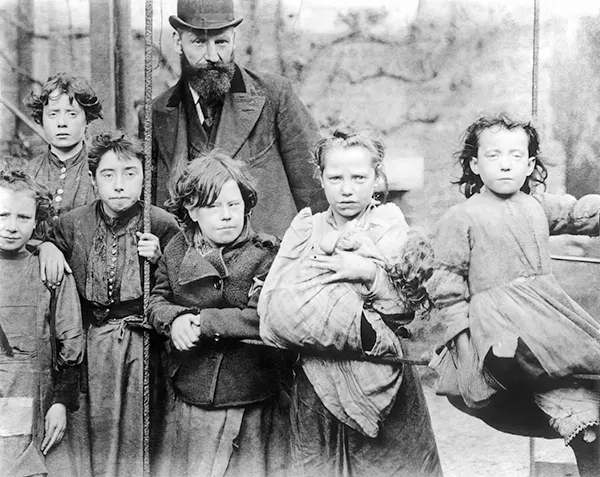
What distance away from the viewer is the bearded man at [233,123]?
4.83 metres

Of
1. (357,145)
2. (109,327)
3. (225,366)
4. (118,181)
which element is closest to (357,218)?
(357,145)

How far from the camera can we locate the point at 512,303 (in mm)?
4441

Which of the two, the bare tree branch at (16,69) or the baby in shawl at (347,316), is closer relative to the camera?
the baby in shawl at (347,316)

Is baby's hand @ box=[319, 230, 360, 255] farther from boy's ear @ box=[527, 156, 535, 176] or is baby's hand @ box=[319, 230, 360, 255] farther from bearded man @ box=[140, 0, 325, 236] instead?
boy's ear @ box=[527, 156, 535, 176]

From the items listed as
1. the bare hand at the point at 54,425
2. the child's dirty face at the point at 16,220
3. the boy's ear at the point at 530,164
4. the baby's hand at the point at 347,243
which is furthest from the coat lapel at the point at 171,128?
the boy's ear at the point at 530,164

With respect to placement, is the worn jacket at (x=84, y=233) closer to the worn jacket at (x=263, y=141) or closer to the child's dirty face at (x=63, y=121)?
the worn jacket at (x=263, y=141)

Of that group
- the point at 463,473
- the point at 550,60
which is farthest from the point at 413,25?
the point at 463,473

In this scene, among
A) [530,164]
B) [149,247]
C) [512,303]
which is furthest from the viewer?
[149,247]

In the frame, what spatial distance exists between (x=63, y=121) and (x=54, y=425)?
123cm

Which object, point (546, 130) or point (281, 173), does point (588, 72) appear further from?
point (281, 173)

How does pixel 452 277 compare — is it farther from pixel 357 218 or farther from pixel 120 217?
pixel 120 217

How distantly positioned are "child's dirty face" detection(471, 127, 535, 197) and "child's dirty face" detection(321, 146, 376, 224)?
434 millimetres

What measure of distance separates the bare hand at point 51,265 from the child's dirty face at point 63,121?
43 centimetres

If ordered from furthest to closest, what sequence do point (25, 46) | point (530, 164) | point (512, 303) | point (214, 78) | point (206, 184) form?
point (25, 46) → point (214, 78) → point (206, 184) → point (530, 164) → point (512, 303)
